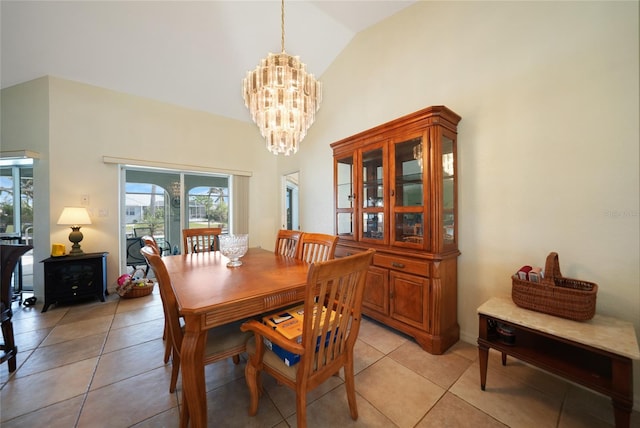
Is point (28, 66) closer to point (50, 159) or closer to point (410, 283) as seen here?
point (50, 159)

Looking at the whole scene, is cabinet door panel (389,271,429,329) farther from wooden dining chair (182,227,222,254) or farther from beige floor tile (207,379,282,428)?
wooden dining chair (182,227,222,254)

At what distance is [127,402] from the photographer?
1394 mm

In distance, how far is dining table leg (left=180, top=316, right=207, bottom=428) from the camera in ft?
3.40

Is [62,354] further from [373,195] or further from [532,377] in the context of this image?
[532,377]

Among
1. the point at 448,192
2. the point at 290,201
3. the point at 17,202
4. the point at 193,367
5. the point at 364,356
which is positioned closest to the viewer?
the point at 193,367

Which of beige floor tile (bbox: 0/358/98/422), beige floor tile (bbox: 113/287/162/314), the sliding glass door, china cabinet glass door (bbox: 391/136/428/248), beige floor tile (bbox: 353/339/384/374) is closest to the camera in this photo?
beige floor tile (bbox: 0/358/98/422)

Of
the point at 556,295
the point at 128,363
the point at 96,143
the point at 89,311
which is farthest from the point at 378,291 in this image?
the point at 96,143

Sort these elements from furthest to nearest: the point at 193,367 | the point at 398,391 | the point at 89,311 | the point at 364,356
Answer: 1. the point at 89,311
2. the point at 364,356
3. the point at 398,391
4. the point at 193,367

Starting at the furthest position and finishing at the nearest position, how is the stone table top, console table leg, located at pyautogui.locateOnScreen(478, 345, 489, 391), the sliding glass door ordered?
the sliding glass door → console table leg, located at pyautogui.locateOnScreen(478, 345, 489, 391) → the stone table top

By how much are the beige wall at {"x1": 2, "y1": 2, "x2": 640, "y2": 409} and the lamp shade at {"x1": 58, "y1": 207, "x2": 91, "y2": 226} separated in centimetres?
29

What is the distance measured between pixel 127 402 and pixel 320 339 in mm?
1371

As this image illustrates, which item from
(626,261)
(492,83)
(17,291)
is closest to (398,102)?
(492,83)

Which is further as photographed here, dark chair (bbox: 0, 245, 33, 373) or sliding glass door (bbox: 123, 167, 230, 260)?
sliding glass door (bbox: 123, 167, 230, 260)

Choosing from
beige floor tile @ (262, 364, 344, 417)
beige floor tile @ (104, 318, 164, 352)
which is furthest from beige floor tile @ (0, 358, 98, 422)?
beige floor tile @ (262, 364, 344, 417)
